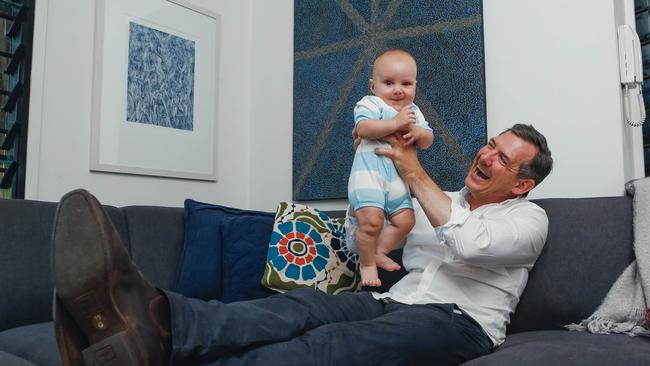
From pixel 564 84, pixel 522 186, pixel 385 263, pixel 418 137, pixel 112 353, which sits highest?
pixel 564 84

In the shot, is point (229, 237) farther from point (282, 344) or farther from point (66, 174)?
point (282, 344)

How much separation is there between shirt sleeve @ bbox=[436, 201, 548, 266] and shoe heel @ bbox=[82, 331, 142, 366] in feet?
2.94

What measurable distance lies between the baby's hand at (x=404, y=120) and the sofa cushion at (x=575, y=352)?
0.73m

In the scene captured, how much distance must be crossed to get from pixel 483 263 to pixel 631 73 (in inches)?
40.1

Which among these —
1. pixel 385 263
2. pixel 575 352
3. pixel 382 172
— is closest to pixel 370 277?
pixel 385 263

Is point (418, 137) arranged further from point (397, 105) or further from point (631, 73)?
point (631, 73)

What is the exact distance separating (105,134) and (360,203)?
1370mm

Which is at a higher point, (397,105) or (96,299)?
(397,105)

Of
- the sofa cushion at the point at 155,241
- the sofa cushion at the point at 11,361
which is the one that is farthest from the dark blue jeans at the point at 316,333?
the sofa cushion at the point at 155,241

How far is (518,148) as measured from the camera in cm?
179

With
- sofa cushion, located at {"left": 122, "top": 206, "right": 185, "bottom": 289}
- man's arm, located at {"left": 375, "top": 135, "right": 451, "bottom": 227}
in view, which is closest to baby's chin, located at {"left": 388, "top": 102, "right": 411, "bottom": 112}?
man's arm, located at {"left": 375, "top": 135, "right": 451, "bottom": 227}

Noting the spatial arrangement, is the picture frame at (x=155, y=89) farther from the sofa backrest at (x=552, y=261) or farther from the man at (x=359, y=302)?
the man at (x=359, y=302)

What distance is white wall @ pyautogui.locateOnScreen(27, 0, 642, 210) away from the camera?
2.11m

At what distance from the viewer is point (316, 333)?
129 cm
